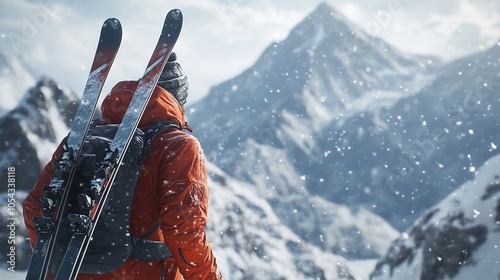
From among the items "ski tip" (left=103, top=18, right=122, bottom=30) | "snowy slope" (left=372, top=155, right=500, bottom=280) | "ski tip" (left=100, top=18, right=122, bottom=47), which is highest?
"snowy slope" (left=372, top=155, right=500, bottom=280)

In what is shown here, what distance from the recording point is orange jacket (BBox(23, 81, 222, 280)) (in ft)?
5.25

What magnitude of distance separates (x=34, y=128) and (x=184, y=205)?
10.4 m

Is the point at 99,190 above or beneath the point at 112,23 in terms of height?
beneath

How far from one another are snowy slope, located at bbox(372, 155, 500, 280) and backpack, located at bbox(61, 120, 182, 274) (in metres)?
7.15

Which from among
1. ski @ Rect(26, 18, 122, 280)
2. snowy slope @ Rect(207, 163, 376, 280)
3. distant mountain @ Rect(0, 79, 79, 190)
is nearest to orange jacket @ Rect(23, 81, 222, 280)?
ski @ Rect(26, 18, 122, 280)

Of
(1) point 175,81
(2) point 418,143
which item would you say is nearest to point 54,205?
(1) point 175,81

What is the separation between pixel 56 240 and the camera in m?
1.61

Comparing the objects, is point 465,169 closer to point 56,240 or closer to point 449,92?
point 449,92

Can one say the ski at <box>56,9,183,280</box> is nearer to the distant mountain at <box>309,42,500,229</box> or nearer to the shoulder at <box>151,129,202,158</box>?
the shoulder at <box>151,129,202,158</box>

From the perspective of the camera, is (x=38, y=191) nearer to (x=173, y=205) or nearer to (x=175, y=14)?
(x=173, y=205)

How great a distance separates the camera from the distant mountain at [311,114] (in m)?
41.4

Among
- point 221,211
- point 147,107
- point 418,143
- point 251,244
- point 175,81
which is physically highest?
point 418,143

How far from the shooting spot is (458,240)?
866 cm

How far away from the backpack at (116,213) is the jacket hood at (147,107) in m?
0.08
